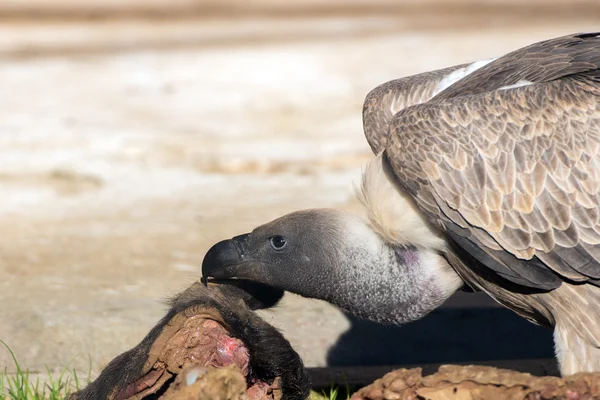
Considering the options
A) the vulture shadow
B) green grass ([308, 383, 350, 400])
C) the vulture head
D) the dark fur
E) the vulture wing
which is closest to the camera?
the dark fur

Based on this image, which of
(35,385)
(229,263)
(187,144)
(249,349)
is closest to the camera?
(249,349)

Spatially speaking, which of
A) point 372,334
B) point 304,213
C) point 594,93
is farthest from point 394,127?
point 372,334

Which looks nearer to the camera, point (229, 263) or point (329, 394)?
point (229, 263)

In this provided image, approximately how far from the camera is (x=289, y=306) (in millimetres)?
5477

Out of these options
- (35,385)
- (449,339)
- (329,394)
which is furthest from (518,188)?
(35,385)

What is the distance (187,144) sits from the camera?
9648 millimetres

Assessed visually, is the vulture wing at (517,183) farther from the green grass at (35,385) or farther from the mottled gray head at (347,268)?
the green grass at (35,385)

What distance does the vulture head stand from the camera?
420 centimetres

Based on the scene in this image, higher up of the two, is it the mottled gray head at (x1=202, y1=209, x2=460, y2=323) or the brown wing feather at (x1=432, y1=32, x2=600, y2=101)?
the brown wing feather at (x1=432, y1=32, x2=600, y2=101)

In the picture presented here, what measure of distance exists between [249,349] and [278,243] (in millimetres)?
671

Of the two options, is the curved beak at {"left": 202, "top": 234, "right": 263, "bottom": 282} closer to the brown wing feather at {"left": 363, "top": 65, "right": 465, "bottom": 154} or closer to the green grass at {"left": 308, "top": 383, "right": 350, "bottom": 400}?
the green grass at {"left": 308, "top": 383, "right": 350, "bottom": 400}

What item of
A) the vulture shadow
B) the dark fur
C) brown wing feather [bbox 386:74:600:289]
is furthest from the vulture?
the vulture shadow

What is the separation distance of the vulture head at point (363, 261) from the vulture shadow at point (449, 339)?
1.05 meters

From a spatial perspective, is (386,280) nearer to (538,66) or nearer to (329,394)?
(329,394)
